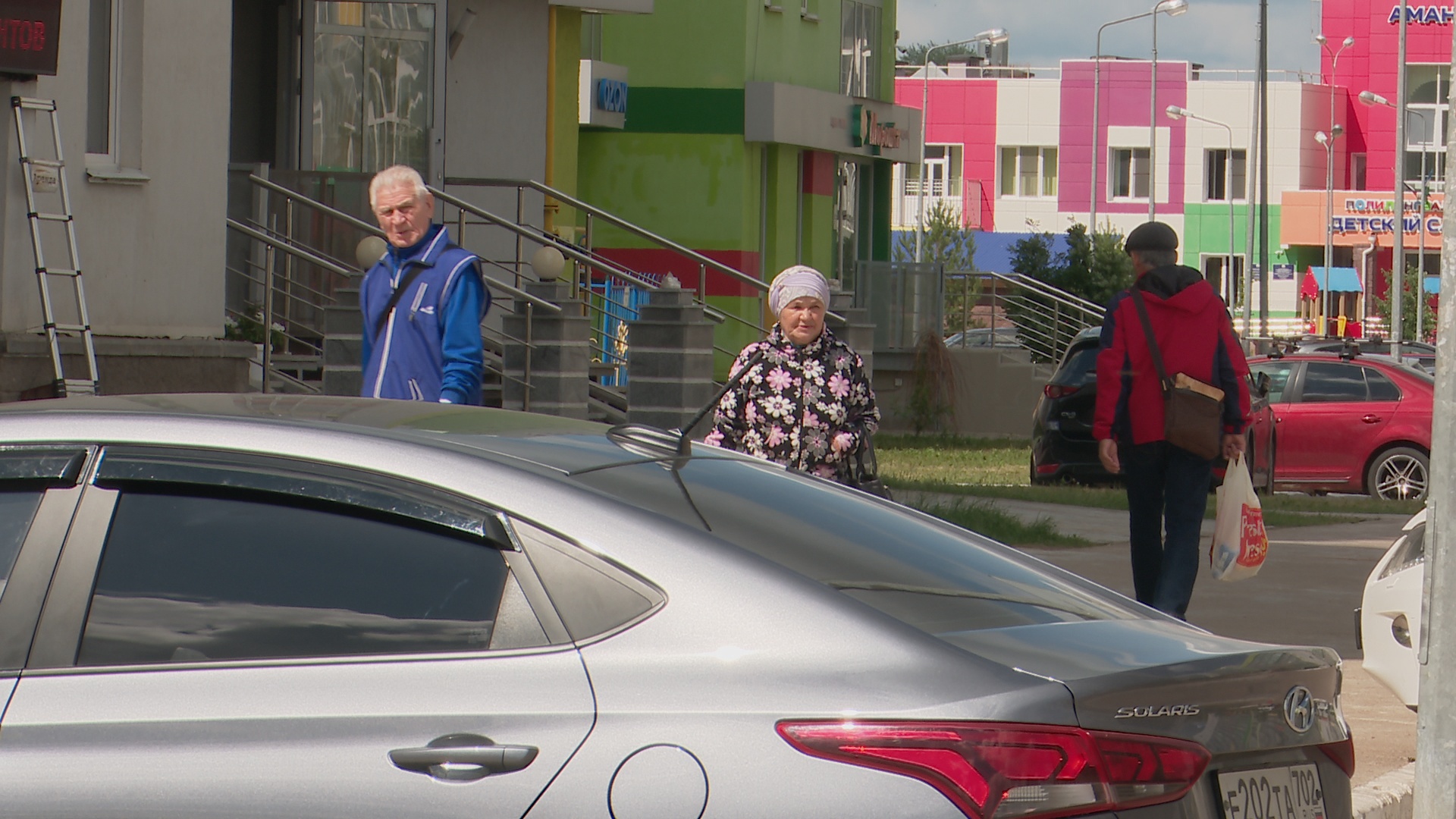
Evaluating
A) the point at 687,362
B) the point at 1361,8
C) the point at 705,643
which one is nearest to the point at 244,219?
the point at 687,362

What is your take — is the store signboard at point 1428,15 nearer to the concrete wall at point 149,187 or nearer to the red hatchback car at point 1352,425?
the red hatchback car at point 1352,425

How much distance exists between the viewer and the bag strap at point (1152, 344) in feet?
26.5

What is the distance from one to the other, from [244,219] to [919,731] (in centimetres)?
1359

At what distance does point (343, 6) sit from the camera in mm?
17297

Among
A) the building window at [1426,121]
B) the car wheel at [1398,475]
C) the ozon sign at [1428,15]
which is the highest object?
the ozon sign at [1428,15]

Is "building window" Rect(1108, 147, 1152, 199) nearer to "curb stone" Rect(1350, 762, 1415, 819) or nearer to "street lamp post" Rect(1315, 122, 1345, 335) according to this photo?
"street lamp post" Rect(1315, 122, 1345, 335)

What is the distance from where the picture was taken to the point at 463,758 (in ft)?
9.87

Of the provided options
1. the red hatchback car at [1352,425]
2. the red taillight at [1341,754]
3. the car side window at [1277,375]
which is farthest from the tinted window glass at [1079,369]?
the red taillight at [1341,754]

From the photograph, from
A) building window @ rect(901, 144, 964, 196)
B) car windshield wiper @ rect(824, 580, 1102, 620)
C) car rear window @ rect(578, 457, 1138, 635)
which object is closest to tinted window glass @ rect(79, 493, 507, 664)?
car rear window @ rect(578, 457, 1138, 635)

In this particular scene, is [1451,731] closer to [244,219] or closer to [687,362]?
[687,362]

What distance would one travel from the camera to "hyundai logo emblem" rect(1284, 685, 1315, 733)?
336 cm

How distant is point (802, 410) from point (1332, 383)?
45.0 ft

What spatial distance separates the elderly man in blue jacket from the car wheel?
1453cm

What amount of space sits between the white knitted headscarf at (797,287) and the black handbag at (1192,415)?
1815mm
